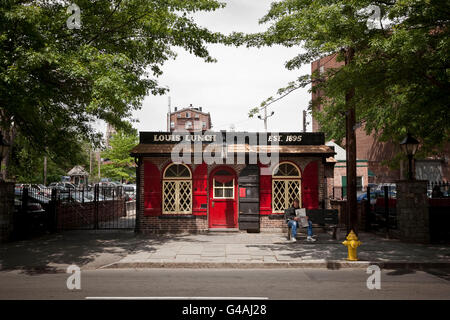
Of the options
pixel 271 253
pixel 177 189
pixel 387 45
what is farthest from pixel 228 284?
pixel 177 189

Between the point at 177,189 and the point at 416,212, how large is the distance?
30.0ft

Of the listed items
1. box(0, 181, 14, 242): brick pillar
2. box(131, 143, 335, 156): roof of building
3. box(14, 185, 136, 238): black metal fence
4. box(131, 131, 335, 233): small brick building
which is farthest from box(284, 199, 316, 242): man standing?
box(0, 181, 14, 242): brick pillar

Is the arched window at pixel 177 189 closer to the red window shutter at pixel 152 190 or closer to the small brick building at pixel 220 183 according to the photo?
A: the small brick building at pixel 220 183

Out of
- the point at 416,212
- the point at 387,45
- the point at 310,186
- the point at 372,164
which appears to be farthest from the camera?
the point at 372,164

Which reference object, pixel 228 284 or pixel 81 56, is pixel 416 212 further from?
pixel 81 56

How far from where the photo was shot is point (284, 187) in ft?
47.9

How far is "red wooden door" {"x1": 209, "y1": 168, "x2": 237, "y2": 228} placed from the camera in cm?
1447

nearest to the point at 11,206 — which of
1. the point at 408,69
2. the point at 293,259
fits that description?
the point at 293,259

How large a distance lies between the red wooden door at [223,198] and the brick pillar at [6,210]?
7528mm

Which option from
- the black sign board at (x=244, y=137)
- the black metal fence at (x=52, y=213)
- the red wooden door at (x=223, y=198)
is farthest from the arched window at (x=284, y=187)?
the black metal fence at (x=52, y=213)

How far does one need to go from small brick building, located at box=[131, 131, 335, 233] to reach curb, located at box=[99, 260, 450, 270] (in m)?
5.28

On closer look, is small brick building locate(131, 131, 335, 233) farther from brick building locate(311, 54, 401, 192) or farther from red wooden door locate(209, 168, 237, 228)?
brick building locate(311, 54, 401, 192)

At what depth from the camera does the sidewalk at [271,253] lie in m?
8.79

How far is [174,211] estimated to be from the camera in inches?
566
